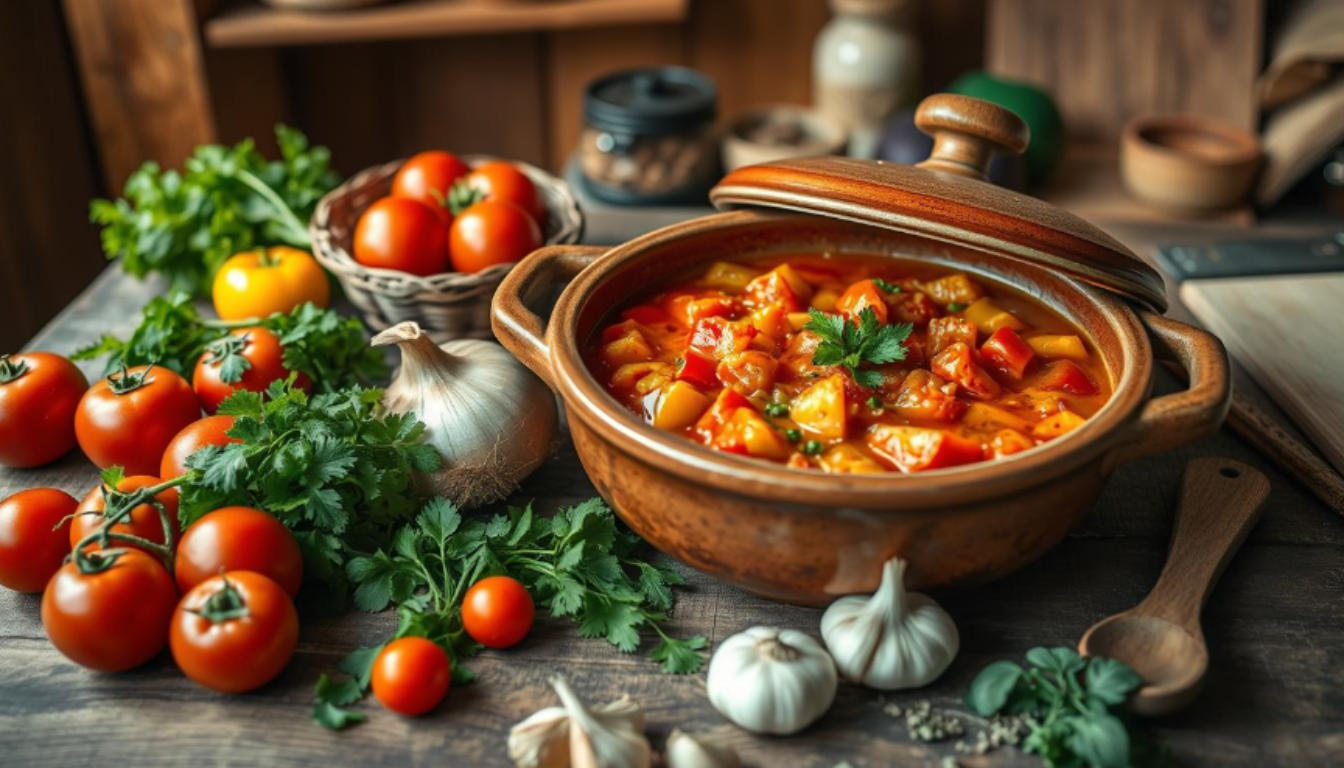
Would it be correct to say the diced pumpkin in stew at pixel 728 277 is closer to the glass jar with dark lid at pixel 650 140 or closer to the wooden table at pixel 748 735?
the wooden table at pixel 748 735

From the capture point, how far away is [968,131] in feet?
7.38

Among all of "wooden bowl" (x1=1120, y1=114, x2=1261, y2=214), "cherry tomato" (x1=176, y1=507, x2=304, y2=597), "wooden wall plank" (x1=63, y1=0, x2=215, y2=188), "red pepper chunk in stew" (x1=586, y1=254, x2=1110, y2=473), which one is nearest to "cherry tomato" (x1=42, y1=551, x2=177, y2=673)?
"cherry tomato" (x1=176, y1=507, x2=304, y2=597)

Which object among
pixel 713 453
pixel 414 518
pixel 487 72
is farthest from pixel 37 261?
pixel 713 453

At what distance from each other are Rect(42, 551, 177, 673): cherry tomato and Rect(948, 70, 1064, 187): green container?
2.85m

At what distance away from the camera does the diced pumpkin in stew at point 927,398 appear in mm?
2002

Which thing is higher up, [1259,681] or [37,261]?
[1259,681]

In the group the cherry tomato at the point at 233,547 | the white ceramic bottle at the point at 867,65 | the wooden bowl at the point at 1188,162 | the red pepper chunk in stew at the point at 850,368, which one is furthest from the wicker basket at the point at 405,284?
the wooden bowl at the point at 1188,162

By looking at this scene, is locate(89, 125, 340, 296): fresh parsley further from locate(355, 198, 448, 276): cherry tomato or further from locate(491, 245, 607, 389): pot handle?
locate(491, 245, 607, 389): pot handle

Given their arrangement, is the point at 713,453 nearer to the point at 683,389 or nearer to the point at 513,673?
the point at 683,389

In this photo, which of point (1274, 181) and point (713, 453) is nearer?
point (713, 453)

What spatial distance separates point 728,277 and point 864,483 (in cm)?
87

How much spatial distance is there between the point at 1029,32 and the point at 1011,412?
8.76 ft

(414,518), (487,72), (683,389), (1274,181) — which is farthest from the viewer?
(487,72)

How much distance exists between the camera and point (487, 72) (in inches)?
200
